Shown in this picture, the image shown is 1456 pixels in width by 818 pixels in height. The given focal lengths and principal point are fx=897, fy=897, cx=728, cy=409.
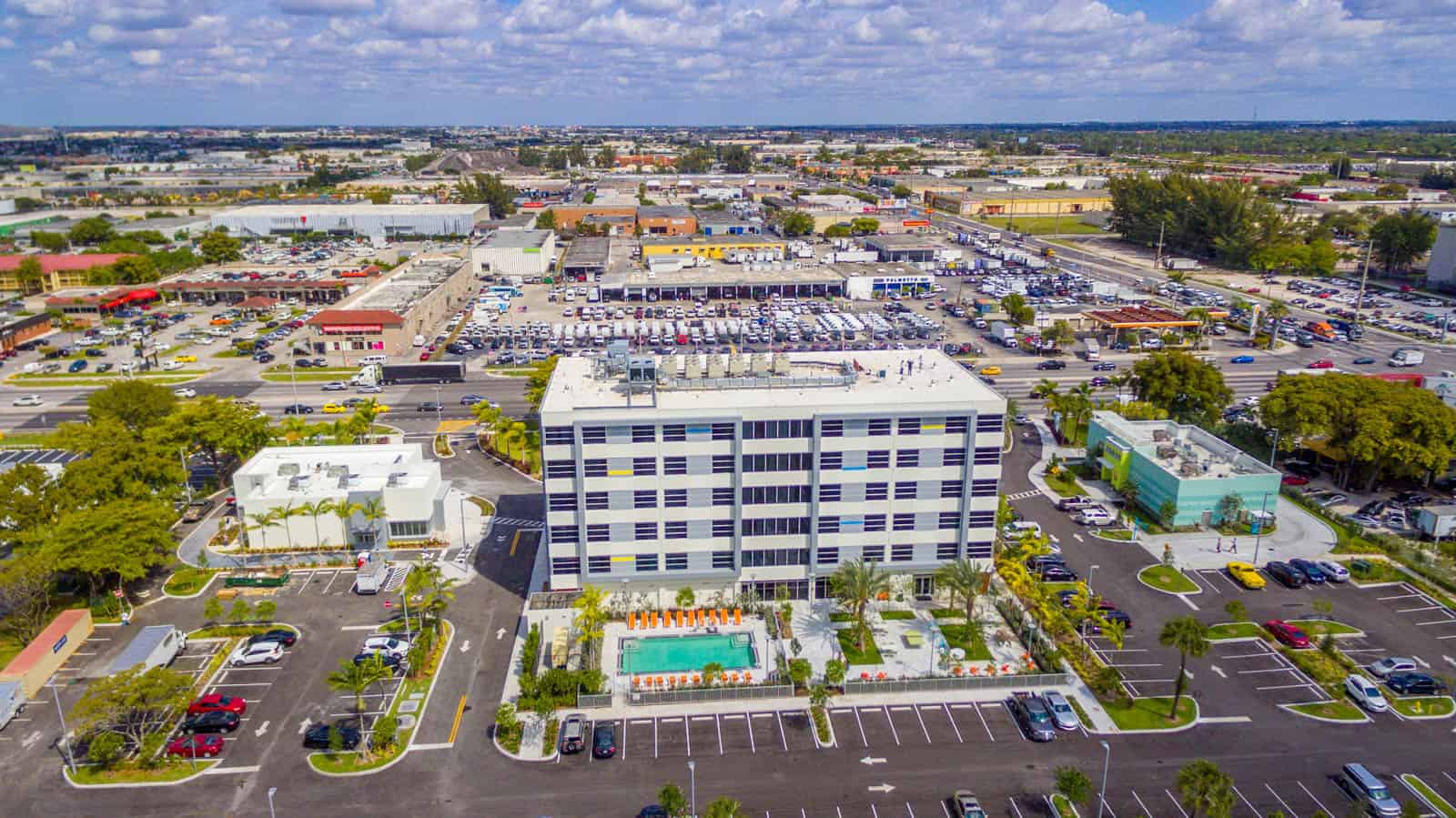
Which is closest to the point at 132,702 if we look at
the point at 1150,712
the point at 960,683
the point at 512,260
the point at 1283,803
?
the point at 960,683

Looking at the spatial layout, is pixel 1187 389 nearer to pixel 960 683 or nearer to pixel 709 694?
pixel 960 683

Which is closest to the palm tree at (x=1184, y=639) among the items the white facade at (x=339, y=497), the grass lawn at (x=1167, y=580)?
the grass lawn at (x=1167, y=580)

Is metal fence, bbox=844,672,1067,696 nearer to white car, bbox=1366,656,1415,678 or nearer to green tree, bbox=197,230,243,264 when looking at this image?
white car, bbox=1366,656,1415,678

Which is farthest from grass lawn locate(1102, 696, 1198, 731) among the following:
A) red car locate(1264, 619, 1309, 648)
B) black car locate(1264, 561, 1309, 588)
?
black car locate(1264, 561, 1309, 588)

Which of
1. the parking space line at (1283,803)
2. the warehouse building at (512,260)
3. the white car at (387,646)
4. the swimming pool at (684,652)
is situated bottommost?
the parking space line at (1283,803)

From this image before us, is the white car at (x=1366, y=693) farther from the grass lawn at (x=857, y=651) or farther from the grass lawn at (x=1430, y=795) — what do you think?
the grass lawn at (x=857, y=651)

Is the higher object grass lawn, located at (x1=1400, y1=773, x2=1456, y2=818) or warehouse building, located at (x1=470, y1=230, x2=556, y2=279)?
warehouse building, located at (x1=470, y1=230, x2=556, y2=279)

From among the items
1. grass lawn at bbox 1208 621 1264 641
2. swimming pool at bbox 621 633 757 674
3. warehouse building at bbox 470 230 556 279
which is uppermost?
warehouse building at bbox 470 230 556 279

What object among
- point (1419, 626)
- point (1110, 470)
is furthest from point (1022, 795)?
point (1110, 470)
